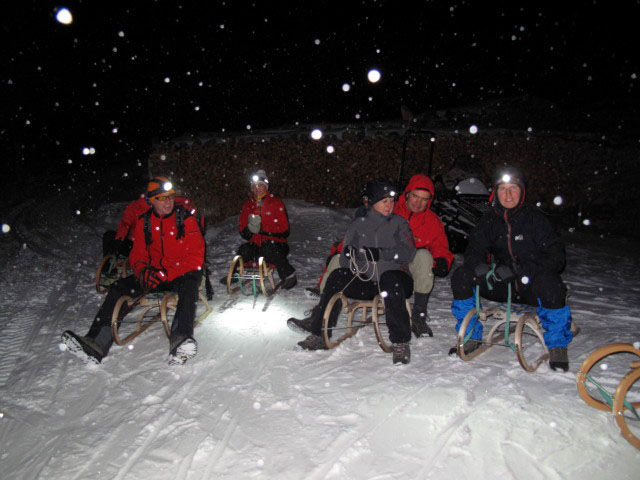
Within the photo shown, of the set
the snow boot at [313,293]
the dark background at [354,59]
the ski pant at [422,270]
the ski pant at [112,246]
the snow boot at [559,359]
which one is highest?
the dark background at [354,59]

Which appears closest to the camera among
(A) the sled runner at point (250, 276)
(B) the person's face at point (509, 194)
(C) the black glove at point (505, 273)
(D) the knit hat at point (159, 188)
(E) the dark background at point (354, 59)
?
(C) the black glove at point (505, 273)

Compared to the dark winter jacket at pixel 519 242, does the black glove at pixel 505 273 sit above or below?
below

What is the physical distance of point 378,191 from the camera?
13.9 ft

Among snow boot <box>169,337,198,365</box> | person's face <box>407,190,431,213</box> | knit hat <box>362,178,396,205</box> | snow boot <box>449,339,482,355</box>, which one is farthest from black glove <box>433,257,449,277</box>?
snow boot <box>169,337,198,365</box>

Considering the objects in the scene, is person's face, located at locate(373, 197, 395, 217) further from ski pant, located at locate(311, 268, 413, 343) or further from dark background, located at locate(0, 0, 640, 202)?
dark background, located at locate(0, 0, 640, 202)

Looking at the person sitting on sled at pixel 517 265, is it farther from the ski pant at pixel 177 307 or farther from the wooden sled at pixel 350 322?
the ski pant at pixel 177 307

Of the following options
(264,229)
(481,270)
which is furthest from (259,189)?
(481,270)

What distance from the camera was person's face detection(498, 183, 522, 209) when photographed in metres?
3.78

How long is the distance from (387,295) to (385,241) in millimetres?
587

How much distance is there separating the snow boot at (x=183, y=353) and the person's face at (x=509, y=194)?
295 cm

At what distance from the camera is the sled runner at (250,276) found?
224 inches

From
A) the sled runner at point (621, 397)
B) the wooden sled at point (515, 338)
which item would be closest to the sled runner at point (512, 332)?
the wooden sled at point (515, 338)

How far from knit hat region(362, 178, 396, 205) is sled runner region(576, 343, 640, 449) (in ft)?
6.78

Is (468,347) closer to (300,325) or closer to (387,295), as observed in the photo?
(387,295)
